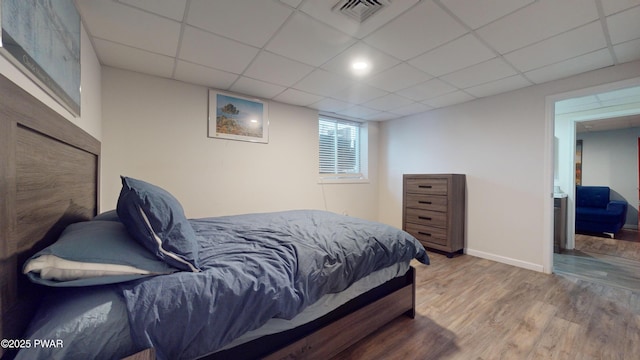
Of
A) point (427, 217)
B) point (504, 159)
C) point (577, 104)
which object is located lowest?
point (427, 217)

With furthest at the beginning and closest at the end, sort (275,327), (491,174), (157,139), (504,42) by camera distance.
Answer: (491,174) < (157,139) < (504,42) < (275,327)

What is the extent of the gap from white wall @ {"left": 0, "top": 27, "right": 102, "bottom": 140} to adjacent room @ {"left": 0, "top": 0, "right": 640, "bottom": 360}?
24 mm

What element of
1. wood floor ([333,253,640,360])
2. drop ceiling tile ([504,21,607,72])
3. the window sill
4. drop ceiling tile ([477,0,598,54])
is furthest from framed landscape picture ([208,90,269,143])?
Result: drop ceiling tile ([504,21,607,72])

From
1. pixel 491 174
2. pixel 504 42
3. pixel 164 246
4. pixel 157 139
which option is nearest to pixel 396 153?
pixel 491 174

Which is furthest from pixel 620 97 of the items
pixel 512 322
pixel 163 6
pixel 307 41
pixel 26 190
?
pixel 26 190

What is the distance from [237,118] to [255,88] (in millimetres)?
458

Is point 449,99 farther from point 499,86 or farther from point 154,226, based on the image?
point 154,226

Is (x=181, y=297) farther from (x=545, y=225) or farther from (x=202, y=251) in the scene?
(x=545, y=225)

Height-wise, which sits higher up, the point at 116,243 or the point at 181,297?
the point at 116,243

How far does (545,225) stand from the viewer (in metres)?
2.82

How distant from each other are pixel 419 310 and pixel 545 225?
2.05 m

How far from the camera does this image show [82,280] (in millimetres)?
833

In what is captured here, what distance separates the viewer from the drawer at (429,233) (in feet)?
11.1

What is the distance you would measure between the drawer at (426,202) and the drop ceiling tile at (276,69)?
242 centimetres
